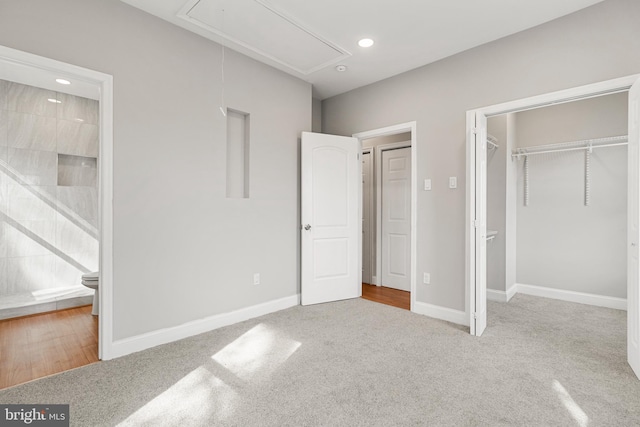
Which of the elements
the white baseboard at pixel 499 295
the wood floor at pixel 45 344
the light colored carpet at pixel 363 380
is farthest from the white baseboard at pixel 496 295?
the wood floor at pixel 45 344

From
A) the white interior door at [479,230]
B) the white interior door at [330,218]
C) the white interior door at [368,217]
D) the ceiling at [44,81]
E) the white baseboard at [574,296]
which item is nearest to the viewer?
the white interior door at [479,230]

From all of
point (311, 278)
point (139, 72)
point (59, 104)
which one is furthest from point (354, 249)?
point (59, 104)

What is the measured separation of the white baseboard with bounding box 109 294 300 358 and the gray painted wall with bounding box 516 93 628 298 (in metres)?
3.31

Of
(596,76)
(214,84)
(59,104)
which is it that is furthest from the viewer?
(59,104)

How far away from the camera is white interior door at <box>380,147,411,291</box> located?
4559 millimetres

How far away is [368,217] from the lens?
5.00 m

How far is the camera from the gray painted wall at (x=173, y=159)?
2.29 m

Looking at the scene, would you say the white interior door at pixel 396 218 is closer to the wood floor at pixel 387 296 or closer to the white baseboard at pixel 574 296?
the wood floor at pixel 387 296

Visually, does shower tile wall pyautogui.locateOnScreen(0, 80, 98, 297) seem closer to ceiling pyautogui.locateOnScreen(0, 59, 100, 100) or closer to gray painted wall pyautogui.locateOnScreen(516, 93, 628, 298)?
ceiling pyautogui.locateOnScreen(0, 59, 100, 100)

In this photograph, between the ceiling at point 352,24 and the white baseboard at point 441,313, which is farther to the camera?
the white baseboard at point 441,313

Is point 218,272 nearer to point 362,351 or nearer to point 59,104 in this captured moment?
point 362,351

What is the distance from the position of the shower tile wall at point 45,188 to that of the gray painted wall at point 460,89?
351 cm

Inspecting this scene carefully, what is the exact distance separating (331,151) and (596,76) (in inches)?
98.7

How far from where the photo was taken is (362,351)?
2.54 m
